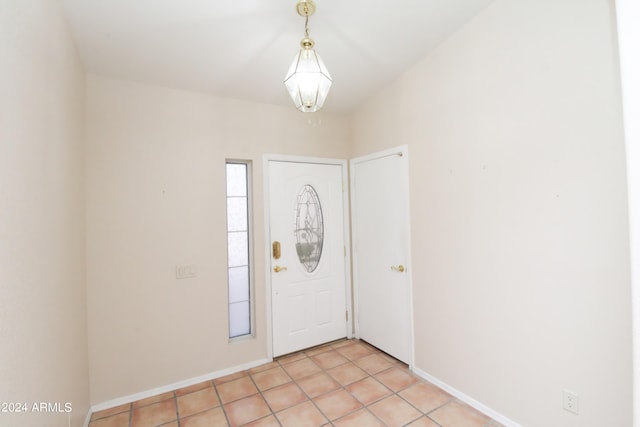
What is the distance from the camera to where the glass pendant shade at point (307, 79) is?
58.6 inches

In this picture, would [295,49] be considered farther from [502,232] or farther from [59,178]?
[502,232]

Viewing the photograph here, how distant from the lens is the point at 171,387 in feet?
8.02

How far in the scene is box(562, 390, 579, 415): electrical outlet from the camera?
162cm

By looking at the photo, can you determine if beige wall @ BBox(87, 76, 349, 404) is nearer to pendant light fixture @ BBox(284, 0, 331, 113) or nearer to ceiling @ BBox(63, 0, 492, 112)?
ceiling @ BBox(63, 0, 492, 112)

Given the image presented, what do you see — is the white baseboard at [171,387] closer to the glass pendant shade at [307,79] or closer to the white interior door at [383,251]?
the white interior door at [383,251]

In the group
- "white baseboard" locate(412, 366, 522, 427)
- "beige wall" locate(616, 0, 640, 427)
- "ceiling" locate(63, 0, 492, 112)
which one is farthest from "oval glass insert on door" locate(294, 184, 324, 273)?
"beige wall" locate(616, 0, 640, 427)

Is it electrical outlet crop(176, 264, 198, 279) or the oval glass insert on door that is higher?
the oval glass insert on door

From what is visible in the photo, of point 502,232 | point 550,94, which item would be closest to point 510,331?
point 502,232

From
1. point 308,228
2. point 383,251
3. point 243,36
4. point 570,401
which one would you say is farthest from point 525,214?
point 243,36

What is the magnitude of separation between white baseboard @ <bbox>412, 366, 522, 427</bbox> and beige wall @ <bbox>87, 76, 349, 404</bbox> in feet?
4.94

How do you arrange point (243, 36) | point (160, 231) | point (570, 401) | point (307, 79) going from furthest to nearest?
point (160, 231) < point (243, 36) < point (570, 401) < point (307, 79)

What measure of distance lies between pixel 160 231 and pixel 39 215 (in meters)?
1.27

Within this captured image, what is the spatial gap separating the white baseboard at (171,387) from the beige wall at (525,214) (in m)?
1.59

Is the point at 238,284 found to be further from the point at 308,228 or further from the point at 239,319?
the point at 308,228
